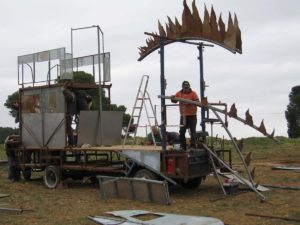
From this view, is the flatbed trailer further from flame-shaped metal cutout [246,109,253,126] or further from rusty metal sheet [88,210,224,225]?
rusty metal sheet [88,210,224,225]

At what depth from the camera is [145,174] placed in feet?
39.5

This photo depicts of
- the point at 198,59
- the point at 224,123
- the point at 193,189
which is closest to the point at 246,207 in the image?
the point at 224,123

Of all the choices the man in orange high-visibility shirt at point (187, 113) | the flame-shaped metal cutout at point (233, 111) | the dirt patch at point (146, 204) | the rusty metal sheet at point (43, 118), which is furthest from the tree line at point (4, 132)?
the flame-shaped metal cutout at point (233, 111)

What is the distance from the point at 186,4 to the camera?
11.2 metres

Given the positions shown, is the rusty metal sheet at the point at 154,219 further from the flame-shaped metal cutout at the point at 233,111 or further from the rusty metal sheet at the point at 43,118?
the rusty metal sheet at the point at 43,118

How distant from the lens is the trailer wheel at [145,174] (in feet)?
39.1

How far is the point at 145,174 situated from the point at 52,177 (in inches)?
→ 142

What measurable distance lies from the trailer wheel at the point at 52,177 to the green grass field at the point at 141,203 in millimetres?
302

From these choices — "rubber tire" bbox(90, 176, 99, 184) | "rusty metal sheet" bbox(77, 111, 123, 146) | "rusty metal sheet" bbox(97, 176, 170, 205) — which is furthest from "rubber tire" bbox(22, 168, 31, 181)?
"rusty metal sheet" bbox(97, 176, 170, 205)

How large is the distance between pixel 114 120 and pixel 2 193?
12.7 feet

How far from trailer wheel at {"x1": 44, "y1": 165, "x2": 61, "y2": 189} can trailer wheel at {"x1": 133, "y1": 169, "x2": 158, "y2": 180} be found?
2.95 meters

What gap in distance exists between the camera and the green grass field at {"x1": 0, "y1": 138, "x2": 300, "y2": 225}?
9.24m

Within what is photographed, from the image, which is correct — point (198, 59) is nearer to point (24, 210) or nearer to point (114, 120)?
point (114, 120)

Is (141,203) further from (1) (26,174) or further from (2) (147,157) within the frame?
(1) (26,174)
